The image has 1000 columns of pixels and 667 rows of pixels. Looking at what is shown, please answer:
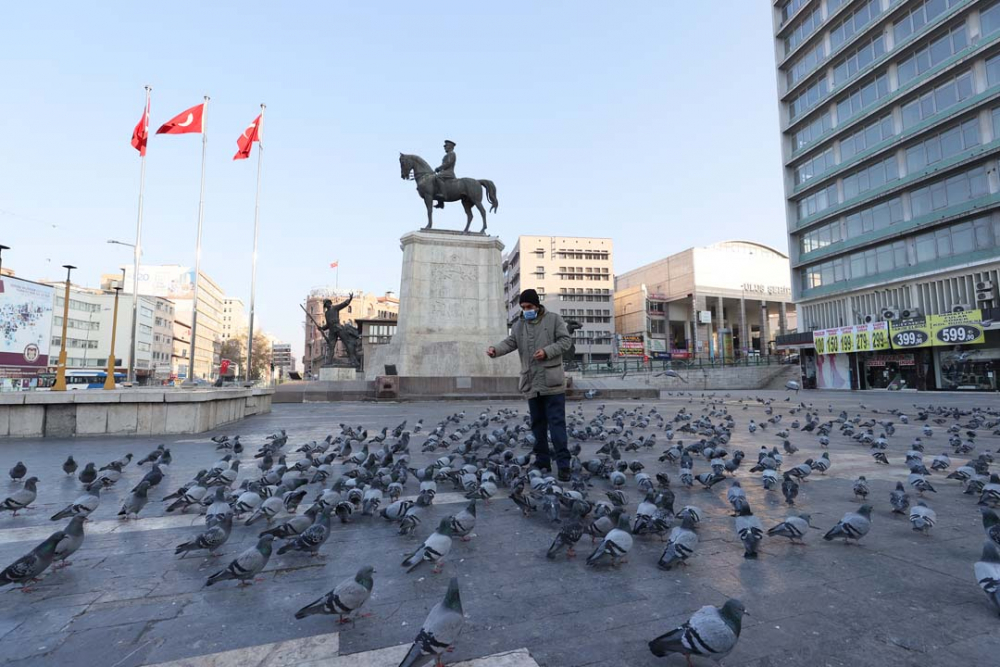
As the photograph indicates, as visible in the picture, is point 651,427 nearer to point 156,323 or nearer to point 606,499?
point 606,499

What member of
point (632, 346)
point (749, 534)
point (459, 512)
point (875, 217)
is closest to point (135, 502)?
point (459, 512)

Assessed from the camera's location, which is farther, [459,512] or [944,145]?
[944,145]

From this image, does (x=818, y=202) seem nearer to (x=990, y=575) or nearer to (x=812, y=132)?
(x=812, y=132)

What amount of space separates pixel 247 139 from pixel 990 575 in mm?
33103

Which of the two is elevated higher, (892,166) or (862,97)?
(862,97)

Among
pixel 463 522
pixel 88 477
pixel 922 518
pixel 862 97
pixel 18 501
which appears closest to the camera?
pixel 463 522

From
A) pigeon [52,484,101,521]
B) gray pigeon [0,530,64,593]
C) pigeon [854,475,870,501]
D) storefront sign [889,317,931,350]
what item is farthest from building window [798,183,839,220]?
gray pigeon [0,530,64,593]

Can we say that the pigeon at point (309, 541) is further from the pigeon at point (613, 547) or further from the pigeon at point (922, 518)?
the pigeon at point (922, 518)

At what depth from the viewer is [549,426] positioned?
21.6ft

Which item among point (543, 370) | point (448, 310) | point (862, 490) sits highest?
point (448, 310)

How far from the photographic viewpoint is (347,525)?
15.2ft

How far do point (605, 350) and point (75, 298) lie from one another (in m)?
85.6

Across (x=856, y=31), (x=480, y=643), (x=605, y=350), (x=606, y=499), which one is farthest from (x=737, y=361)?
(x=480, y=643)

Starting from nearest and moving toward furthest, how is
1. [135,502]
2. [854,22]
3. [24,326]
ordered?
[135,502] < [854,22] < [24,326]
